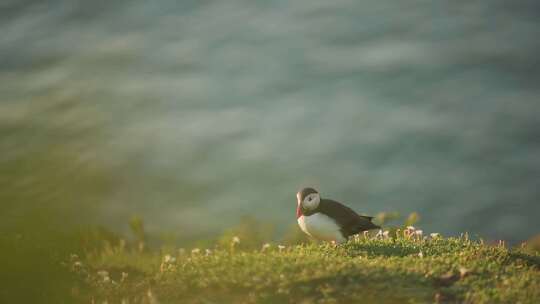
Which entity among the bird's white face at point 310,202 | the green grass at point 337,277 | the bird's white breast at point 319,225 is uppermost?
the bird's white face at point 310,202

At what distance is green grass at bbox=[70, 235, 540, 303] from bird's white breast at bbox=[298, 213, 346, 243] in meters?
0.29

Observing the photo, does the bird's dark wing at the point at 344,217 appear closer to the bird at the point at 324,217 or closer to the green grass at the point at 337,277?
the bird at the point at 324,217

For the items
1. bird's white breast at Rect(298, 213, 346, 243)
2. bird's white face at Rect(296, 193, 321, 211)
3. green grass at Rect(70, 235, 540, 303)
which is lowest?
green grass at Rect(70, 235, 540, 303)


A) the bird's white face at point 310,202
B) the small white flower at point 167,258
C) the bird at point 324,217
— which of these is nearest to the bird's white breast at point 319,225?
the bird at point 324,217

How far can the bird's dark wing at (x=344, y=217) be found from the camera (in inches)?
465

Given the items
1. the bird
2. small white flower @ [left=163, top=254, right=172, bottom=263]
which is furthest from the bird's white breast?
small white flower @ [left=163, top=254, right=172, bottom=263]

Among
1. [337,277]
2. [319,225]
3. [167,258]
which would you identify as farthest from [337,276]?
[167,258]

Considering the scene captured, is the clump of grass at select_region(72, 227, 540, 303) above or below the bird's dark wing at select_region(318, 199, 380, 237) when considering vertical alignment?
below

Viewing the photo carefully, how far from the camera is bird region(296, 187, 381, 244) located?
38.5ft

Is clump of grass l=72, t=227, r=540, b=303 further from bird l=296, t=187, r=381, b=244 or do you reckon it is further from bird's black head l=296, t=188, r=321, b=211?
bird's black head l=296, t=188, r=321, b=211

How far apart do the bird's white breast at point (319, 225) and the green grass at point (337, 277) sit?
0.29 m

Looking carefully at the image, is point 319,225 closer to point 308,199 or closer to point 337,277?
point 308,199

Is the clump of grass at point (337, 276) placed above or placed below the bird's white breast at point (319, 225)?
below

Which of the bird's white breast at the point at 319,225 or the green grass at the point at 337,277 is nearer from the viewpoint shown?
the green grass at the point at 337,277
